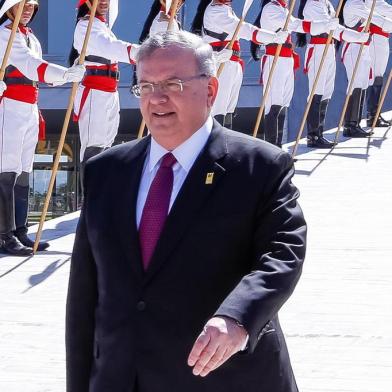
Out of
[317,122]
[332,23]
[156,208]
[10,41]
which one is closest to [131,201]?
[156,208]

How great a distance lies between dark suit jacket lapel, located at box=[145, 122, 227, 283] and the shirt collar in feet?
0.05

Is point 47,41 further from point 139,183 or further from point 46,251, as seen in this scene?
point 139,183

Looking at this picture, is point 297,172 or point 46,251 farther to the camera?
point 297,172

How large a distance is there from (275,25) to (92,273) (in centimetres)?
635

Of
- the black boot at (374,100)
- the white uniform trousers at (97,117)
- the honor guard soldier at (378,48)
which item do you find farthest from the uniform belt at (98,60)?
the black boot at (374,100)

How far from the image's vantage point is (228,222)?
194 centimetres

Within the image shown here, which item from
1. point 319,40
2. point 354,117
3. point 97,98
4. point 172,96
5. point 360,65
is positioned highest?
point 172,96

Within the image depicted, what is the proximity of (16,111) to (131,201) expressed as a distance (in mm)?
A: 3840

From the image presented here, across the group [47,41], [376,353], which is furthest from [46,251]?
[47,41]

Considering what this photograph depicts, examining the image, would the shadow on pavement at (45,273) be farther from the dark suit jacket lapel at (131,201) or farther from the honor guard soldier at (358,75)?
the honor guard soldier at (358,75)

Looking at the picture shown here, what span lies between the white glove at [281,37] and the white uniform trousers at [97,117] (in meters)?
1.80

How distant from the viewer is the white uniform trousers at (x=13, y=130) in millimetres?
5742

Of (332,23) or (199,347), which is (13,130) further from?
(199,347)

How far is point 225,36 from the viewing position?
24.9 feet
